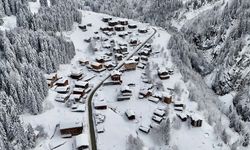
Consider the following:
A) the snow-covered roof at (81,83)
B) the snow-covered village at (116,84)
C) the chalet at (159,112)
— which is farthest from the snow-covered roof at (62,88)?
the chalet at (159,112)

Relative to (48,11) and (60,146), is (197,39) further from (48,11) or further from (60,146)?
(60,146)

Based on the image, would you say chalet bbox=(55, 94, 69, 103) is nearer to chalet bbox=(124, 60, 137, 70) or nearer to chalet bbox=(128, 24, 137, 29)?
chalet bbox=(124, 60, 137, 70)

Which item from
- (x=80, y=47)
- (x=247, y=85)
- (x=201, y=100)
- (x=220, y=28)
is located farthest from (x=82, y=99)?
(x=220, y=28)

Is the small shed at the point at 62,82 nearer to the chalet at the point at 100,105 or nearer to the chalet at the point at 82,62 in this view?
the chalet at the point at 100,105

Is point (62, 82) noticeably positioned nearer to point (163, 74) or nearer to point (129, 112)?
point (129, 112)

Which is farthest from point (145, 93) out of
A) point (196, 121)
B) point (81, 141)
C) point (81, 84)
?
point (81, 141)

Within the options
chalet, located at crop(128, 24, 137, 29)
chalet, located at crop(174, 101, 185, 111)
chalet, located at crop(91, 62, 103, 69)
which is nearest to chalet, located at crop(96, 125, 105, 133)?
chalet, located at crop(174, 101, 185, 111)
